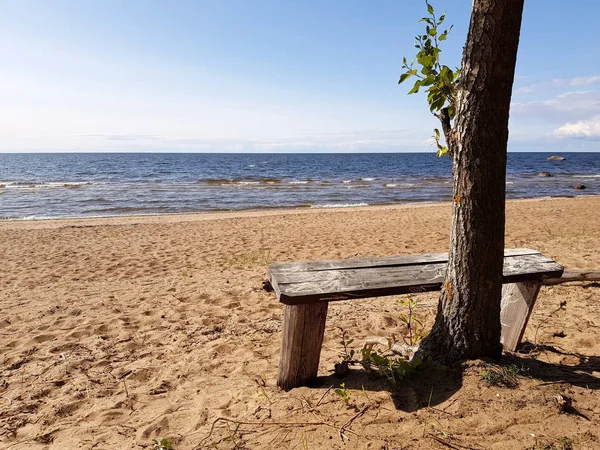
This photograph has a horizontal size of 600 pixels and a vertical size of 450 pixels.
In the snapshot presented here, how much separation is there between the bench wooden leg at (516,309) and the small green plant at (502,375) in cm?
73

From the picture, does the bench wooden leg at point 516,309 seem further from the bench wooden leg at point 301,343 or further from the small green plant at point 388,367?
the bench wooden leg at point 301,343

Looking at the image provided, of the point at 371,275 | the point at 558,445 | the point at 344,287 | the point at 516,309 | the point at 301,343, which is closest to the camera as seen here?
the point at 558,445

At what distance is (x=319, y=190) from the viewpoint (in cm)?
2675

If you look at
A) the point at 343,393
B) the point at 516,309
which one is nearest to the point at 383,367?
the point at 343,393

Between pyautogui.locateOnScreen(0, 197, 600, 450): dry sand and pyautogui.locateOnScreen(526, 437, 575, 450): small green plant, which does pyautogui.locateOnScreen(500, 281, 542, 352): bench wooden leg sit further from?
pyautogui.locateOnScreen(526, 437, 575, 450): small green plant

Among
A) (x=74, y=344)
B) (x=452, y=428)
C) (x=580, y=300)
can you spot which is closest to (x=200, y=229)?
(x=74, y=344)

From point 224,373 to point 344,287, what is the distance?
1.40 metres

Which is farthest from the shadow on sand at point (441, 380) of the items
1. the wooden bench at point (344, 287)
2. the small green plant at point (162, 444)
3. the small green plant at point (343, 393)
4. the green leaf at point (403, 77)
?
the green leaf at point (403, 77)

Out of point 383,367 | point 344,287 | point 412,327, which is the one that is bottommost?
point 412,327

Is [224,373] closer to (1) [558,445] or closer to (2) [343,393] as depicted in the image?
(2) [343,393]

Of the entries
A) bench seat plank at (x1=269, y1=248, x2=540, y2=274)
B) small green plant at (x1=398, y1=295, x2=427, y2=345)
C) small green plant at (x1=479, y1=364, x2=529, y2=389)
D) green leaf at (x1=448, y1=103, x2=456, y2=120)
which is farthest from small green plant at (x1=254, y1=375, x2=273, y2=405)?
green leaf at (x1=448, y1=103, x2=456, y2=120)

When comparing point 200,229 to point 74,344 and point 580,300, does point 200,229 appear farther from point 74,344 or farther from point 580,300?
point 580,300

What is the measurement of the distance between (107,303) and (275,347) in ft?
8.98

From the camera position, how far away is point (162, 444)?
2.20m
